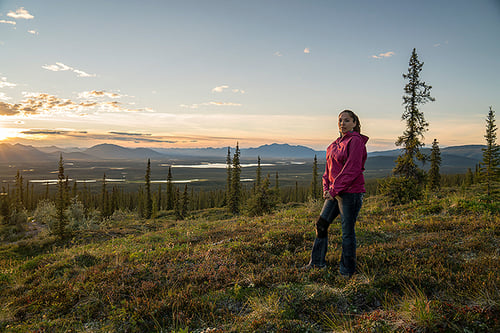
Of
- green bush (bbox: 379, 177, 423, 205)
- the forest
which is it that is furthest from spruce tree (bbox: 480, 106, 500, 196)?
the forest

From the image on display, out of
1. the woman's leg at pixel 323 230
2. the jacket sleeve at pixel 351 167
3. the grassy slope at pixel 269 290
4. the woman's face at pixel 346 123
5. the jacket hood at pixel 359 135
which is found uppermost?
the woman's face at pixel 346 123

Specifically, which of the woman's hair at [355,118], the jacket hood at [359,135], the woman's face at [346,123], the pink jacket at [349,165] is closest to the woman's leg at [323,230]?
the pink jacket at [349,165]

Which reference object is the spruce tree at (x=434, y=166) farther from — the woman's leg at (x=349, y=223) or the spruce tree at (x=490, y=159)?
the woman's leg at (x=349, y=223)

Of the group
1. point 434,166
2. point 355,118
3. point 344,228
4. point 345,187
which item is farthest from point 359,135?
point 434,166

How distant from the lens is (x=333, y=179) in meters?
5.36

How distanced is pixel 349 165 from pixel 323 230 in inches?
62.4

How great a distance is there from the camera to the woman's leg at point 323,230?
212 inches

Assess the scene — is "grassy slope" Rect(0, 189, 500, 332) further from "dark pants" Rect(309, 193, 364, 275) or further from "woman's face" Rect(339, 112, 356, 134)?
"woman's face" Rect(339, 112, 356, 134)

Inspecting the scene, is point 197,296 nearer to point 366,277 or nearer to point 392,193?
point 366,277

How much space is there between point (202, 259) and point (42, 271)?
476 cm

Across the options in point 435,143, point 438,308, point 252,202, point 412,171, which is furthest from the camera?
point 435,143

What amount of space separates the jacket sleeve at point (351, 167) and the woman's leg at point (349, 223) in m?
0.24

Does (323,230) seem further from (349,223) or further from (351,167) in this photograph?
(351,167)

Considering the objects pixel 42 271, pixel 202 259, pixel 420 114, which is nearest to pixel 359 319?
pixel 202 259
